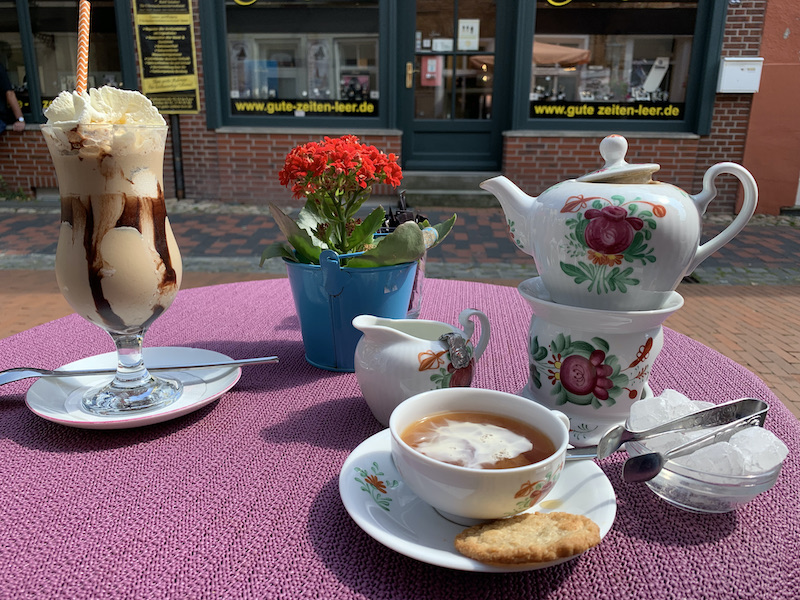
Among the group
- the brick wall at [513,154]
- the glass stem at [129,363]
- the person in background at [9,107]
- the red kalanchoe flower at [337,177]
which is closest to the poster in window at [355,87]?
the brick wall at [513,154]

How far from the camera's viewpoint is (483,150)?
5.75m

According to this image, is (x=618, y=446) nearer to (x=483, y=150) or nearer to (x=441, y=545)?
(x=441, y=545)

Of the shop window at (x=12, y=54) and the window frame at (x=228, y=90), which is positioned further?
the shop window at (x=12, y=54)

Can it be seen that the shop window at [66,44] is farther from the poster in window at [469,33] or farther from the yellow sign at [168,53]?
the poster in window at [469,33]

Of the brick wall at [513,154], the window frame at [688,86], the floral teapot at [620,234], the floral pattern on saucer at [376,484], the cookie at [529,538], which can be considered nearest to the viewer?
the cookie at [529,538]

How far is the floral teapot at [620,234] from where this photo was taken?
714mm

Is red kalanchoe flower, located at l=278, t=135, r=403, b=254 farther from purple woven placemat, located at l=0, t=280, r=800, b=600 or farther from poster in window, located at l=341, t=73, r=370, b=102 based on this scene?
poster in window, located at l=341, t=73, r=370, b=102

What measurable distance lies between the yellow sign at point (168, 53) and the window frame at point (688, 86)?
9.36 feet

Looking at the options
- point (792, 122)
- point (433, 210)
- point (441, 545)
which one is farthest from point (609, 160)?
point (792, 122)

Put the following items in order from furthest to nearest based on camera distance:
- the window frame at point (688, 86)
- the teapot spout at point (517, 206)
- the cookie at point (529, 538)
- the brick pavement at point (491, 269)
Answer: the window frame at point (688, 86), the brick pavement at point (491, 269), the teapot spout at point (517, 206), the cookie at point (529, 538)

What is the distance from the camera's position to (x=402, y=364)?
2.54ft

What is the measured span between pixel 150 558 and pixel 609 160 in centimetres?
70

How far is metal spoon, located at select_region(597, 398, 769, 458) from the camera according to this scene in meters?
0.67

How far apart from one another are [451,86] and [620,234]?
5.26m
